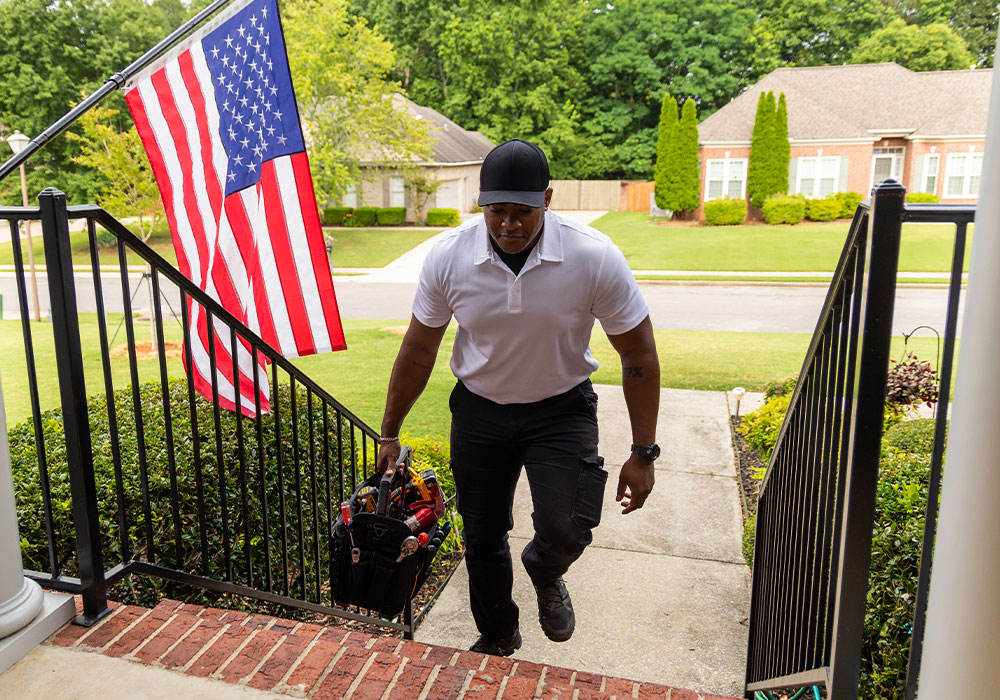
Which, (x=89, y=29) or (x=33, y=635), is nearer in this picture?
(x=33, y=635)

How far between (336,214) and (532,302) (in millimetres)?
30755

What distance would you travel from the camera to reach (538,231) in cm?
262

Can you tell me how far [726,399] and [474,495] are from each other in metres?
6.15

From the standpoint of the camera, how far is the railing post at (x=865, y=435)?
146 cm

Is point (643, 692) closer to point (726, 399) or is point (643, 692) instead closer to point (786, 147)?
point (726, 399)

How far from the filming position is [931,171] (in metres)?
31.2

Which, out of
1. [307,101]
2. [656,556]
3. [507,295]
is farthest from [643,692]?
[307,101]

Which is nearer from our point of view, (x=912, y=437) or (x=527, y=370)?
(x=527, y=370)

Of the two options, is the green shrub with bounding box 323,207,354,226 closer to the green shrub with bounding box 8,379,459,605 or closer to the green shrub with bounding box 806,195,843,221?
the green shrub with bounding box 806,195,843,221

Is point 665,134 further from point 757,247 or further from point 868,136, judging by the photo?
point 757,247

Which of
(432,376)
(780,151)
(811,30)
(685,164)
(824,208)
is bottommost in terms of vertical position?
(432,376)

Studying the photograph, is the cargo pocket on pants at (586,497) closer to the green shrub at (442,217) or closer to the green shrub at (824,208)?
the green shrub at (442,217)

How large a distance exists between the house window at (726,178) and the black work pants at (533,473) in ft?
101

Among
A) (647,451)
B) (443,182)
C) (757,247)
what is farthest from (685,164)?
(647,451)
